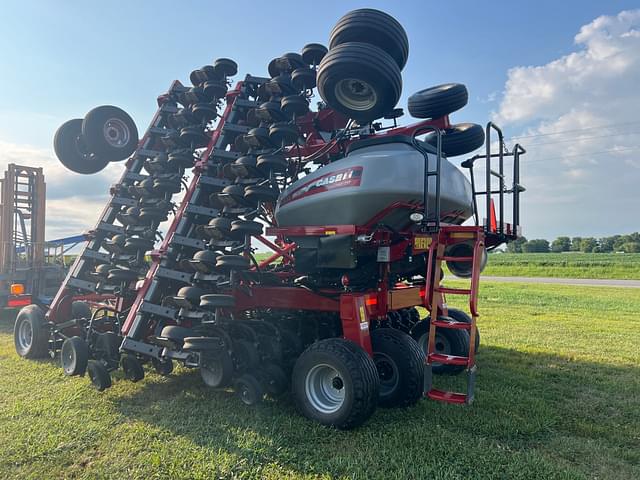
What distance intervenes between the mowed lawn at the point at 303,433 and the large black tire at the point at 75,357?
0.18 metres

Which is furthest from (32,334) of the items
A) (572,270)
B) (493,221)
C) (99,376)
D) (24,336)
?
(572,270)

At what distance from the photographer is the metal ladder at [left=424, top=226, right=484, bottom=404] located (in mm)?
3998

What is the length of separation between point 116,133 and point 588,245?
62287mm

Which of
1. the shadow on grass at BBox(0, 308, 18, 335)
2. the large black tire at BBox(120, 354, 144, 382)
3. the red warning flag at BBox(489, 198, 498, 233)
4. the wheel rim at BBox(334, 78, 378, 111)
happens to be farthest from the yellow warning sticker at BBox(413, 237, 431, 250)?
the shadow on grass at BBox(0, 308, 18, 335)

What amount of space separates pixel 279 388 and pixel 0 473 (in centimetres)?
231

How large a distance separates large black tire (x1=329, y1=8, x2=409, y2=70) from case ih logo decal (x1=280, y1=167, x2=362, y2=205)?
1.28 meters

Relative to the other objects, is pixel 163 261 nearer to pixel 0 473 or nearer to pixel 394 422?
pixel 0 473

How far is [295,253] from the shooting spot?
519cm

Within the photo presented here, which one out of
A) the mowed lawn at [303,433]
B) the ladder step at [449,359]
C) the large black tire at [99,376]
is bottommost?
the mowed lawn at [303,433]

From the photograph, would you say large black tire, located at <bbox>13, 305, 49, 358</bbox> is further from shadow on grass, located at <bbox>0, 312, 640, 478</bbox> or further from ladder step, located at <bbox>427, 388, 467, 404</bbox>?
ladder step, located at <bbox>427, 388, 467, 404</bbox>

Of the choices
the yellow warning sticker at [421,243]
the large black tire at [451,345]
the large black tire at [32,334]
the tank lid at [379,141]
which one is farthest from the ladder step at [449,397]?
the large black tire at [32,334]

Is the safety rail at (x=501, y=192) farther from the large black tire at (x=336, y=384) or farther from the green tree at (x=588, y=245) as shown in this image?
the green tree at (x=588, y=245)

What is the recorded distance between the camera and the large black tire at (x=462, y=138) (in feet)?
19.0

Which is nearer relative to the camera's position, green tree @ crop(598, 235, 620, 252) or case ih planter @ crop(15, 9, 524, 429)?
case ih planter @ crop(15, 9, 524, 429)
